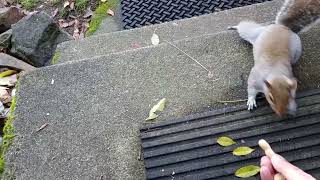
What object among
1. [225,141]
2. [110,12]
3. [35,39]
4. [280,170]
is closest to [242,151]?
[225,141]

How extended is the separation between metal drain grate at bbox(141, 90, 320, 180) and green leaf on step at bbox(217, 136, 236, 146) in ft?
0.07

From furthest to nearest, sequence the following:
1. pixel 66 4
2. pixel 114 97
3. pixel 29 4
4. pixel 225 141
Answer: pixel 29 4
pixel 66 4
pixel 114 97
pixel 225 141

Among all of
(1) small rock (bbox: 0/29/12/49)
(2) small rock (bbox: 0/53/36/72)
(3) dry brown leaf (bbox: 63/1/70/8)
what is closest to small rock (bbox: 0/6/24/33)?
(1) small rock (bbox: 0/29/12/49)

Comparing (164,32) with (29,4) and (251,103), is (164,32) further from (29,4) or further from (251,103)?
(29,4)

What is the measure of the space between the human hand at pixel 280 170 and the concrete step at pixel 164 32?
A: 2.10 m

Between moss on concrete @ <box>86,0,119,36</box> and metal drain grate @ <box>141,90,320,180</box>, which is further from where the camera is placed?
moss on concrete @ <box>86,0,119,36</box>

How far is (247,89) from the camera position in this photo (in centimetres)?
290

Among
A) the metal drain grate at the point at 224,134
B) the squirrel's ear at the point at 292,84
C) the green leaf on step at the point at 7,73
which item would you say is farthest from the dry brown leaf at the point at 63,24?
the squirrel's ear at the point at 292,84

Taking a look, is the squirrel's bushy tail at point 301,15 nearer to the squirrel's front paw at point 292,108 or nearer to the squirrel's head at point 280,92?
the squirrel's head at point 280,92

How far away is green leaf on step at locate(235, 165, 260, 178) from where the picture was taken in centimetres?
247

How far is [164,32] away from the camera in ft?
12.5

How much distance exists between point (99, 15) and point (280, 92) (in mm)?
2233

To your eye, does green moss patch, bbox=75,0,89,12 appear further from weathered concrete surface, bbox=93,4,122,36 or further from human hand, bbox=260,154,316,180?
human hand, bbox=260,154,316,180

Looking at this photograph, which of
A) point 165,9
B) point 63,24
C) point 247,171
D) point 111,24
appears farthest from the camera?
point 63,24
